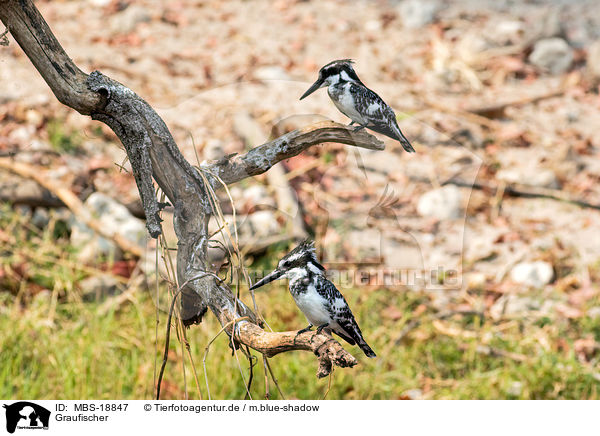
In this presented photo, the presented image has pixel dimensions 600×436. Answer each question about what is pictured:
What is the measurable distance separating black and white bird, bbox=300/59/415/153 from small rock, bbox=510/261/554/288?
235 centimetres

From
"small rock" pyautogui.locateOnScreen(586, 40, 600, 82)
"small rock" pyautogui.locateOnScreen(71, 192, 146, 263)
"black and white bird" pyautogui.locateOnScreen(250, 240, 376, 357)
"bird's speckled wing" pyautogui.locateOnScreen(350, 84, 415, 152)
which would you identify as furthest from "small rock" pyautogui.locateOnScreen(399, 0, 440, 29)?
"black and white bird" pyautogui.locateOnScreen(250, 240, 376, 357)

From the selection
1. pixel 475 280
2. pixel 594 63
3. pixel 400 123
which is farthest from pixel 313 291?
pixel 594 63

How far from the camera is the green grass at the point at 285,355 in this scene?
98.3 inches

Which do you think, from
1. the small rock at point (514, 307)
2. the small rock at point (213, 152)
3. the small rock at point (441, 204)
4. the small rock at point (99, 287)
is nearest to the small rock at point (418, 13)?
the small rock at point (441, 204)

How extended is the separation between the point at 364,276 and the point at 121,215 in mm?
1683

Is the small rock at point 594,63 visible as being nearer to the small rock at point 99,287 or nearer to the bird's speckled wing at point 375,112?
the small rock at point 99,287

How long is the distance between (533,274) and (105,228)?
2.13 m

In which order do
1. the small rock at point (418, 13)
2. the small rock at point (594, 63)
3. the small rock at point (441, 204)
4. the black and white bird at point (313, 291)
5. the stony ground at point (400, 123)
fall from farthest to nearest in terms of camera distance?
1. the small rock at point (418, 13)
2. the small rock at point (594, 63)
3. the small rock at point (441, 204)
4. the stony ground at point (400, 123)
5. the black and white bird at point (313, 291)

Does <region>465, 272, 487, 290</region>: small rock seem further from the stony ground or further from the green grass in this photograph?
the green grass

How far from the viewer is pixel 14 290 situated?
3076 mm

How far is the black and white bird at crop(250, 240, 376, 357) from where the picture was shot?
1.01 metres

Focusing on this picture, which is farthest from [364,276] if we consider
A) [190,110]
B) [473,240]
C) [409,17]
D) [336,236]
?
[409,17]

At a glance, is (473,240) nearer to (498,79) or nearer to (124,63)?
(498,79)

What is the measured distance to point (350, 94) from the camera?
1.14 metres
